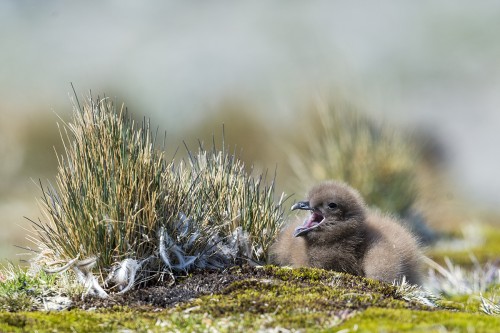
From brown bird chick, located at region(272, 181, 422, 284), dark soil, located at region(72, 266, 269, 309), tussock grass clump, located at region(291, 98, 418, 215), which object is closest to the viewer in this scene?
dark soil, located at region(72, 266, 269, 309)

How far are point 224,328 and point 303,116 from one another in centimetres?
1282

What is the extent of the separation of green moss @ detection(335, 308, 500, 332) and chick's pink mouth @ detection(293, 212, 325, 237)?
202 centimetres

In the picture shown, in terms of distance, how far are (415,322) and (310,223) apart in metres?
2.53

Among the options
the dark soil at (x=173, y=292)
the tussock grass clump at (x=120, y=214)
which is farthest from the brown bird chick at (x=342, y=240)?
the dark soil at (x=173, y=292)

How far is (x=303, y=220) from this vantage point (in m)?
8.20

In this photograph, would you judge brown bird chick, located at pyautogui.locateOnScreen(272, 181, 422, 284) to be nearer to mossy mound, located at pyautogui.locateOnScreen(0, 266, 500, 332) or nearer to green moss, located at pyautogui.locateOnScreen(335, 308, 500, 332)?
mossy mound, located at pyautogui.locateOnScreen(0, 266, 500, 332)

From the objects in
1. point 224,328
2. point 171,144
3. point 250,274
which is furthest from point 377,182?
point 171,144

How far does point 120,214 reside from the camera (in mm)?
7035

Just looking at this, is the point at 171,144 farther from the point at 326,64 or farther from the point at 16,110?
the point at 326,64

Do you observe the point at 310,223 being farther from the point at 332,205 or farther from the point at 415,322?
the point at 415,322

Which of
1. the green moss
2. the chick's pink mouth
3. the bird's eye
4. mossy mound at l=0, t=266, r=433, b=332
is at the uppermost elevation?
the bird's eye

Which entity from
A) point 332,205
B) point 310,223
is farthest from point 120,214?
point 332,205

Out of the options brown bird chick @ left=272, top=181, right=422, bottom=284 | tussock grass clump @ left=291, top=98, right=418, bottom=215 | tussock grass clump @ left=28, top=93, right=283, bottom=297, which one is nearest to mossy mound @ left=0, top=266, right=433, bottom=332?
tussock grass clump @ left=28, top=93, right=283, bottom=297

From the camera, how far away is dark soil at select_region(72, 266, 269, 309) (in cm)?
643
